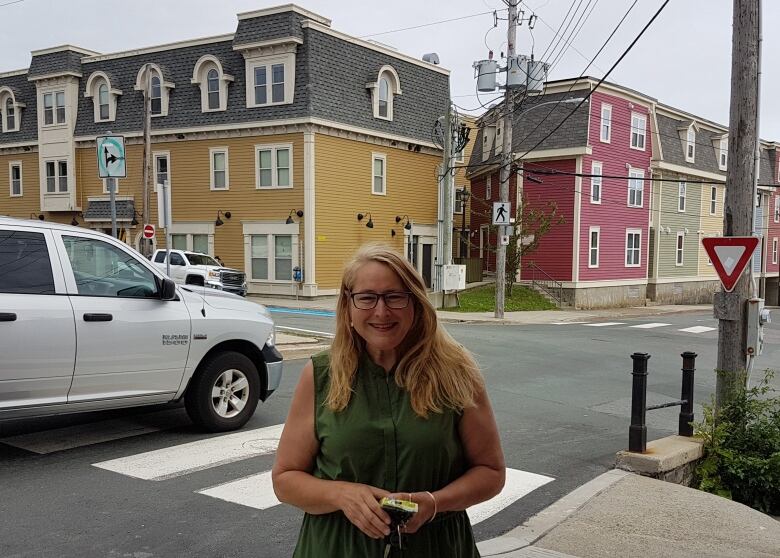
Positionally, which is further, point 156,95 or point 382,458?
point 156,95

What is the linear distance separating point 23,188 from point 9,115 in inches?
→ 150

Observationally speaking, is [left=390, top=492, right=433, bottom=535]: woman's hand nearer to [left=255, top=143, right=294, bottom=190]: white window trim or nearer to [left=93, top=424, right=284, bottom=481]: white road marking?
[left=93, top=424, right=284, bottom=481]: white road marking

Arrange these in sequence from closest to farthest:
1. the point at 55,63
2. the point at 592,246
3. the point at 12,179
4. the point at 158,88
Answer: the point at 158,88 < the point at 592,246 < the point at 55,63 < the point at 12,179

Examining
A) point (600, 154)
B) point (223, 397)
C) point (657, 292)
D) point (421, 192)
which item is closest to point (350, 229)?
point (421, 192)

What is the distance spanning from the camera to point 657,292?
118 feet

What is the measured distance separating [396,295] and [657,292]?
1434 inches

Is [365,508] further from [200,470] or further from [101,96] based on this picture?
[101,96]

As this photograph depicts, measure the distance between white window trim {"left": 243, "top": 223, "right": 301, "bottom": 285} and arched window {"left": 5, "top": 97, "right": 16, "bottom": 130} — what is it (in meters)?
15.6

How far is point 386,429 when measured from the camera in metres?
2.21

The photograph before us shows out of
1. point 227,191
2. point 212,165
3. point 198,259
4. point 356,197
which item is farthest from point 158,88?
point 356,197

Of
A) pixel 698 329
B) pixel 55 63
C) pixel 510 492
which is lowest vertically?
pixel 698 329

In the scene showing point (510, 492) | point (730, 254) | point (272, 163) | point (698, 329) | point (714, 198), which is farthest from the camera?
point (714, 198)

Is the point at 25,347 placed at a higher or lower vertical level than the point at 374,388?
lower

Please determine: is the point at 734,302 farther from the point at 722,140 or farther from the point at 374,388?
the point at 722,140
